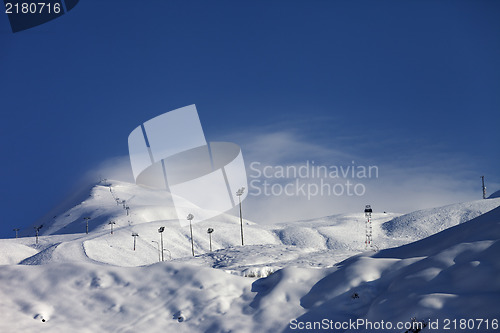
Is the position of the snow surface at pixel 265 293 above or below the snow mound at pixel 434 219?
above

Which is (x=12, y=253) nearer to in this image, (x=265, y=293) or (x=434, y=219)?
(x=265, y=293)

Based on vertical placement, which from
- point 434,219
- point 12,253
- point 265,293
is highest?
point 265,293

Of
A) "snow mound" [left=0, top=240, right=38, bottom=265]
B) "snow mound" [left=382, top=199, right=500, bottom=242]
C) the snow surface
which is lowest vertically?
"snow mound" [left=382, top=199, right=500, bottom=242]

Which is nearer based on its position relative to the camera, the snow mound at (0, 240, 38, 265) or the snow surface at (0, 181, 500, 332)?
the snow surface at (0, 181, 500, 332)

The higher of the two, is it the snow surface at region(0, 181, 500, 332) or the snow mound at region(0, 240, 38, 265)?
the snow surface at region(0, 181, 500, 332)

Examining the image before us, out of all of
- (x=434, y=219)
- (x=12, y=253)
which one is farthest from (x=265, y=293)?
(x=434, y=219)

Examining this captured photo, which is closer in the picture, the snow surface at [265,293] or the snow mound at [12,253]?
the snow surface at [265,293]

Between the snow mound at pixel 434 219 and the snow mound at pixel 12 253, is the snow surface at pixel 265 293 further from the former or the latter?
the snow mound at pixel 434 219

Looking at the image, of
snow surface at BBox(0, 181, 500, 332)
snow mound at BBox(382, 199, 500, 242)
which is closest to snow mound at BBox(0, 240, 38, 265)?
snow surface at BBox(0, 181, 500, 332)

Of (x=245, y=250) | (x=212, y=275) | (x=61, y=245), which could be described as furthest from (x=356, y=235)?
(x=212, y=275)

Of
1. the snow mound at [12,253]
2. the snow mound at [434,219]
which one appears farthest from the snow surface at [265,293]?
the snow mound at [434,219]

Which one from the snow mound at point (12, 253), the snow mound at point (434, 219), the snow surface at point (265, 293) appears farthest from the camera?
the snow mound at point (434, 219)

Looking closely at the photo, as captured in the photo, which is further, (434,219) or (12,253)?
(434,219)

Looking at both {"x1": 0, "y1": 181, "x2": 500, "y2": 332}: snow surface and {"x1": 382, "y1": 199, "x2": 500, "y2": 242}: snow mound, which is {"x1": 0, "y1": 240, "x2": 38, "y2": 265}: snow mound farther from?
{"x1": 382, "y1": 199, "x2": 500, "y2": 242}: snow mound
